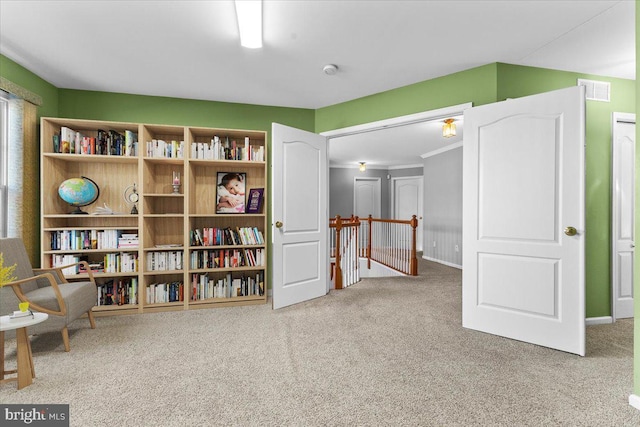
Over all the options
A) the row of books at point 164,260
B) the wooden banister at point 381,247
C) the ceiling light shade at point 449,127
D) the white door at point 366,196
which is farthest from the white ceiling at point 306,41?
the white door at point 366,196

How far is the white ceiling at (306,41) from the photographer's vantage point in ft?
7.25

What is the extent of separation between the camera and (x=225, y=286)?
3.87 m

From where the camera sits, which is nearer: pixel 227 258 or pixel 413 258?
pixel 227 258

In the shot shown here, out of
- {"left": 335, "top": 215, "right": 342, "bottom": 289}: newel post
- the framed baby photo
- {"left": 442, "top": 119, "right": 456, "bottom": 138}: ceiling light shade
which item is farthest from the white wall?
the framed baby photo

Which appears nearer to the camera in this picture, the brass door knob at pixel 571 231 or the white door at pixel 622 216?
the brass door knob at pixel 571 231

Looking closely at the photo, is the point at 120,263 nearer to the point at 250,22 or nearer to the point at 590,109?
the point at 250,22

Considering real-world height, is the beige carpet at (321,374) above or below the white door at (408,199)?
below

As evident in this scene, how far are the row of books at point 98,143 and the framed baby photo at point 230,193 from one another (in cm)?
100

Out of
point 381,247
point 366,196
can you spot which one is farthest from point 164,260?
point 366,196

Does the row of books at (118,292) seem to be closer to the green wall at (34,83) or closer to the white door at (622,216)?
the green wall at (34,83)

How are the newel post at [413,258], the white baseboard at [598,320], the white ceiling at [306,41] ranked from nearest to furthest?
the white ceiling at [306,41] < the white baseboard at [598,320] < the newel post at [413,258]

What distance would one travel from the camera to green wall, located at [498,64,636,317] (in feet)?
10.2

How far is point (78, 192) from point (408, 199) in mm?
8128

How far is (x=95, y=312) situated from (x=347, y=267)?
131 inches
